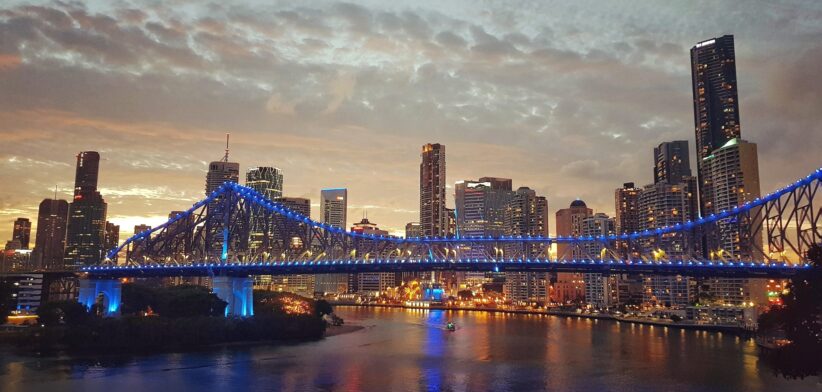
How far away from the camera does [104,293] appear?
3349 inches

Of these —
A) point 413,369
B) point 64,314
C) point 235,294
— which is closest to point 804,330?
point 413,369

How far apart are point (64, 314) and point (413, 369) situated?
41.3 meters

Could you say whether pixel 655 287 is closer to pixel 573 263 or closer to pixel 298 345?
pixel 573 263

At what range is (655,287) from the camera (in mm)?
179125

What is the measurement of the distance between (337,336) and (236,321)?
53.0ft

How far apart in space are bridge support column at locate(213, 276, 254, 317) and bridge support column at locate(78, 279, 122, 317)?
18270 millimetres

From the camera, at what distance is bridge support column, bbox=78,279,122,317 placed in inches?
3282

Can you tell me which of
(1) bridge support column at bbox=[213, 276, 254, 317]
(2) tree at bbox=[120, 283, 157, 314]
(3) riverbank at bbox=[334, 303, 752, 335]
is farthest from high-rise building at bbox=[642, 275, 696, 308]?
(2) tree at bbox=[120, 283, 157, 314]

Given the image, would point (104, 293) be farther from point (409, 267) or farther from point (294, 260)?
point (409, 267)

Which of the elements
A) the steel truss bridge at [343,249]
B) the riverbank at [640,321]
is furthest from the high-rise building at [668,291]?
the steel truss bridge at [343,249]

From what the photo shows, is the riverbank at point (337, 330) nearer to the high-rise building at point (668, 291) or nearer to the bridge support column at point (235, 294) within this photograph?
the bridge support column at point (235, 294)

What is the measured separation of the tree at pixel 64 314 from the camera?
216 feet

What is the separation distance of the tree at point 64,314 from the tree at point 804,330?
6394cm

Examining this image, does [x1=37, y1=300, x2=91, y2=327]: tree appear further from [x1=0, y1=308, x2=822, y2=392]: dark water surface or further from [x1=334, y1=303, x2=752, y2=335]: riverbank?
[x1=334, y1=303, x2=752, y2=335]: riverbank
